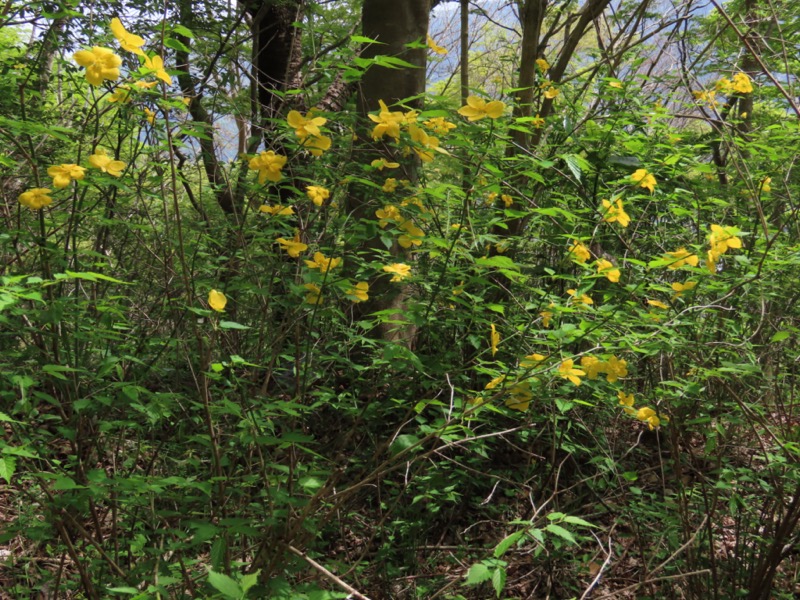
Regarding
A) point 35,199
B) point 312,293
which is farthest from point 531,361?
point 35,199

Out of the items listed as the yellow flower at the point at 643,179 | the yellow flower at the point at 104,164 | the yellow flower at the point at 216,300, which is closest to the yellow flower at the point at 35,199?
the yellow flower at the point at 104,164

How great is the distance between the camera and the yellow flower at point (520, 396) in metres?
1.52

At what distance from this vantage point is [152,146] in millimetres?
2188

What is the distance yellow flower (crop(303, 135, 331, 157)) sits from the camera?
163 centimetres

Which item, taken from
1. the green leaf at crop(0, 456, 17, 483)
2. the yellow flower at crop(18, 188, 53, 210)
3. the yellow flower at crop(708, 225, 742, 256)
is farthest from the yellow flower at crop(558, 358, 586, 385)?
the yellow flower at crop(18, 188, 53, 210)

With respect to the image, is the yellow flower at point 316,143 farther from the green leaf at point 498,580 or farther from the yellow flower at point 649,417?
the yellow flower at point 649,417

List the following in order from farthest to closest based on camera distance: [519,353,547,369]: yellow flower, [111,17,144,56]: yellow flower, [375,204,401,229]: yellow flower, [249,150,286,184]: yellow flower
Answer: [375,204,401,229]: yellow flower → [249,150,286,184]: yellow flower → [519,353,547,369]: yellow flower → [111,17,144,56]: yellow flower

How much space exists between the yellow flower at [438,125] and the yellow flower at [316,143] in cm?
29

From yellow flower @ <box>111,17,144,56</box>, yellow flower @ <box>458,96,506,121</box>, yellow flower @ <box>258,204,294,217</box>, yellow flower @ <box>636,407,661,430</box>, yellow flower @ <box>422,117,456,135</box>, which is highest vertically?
yellow flower @ <box>111,17,144,56</box>

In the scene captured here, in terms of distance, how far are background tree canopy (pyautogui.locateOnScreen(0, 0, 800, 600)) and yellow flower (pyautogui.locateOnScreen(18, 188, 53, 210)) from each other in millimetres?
32

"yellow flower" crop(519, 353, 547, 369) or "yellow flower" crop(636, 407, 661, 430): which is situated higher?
"yellow flower" crop(519, 353, 547, 369)

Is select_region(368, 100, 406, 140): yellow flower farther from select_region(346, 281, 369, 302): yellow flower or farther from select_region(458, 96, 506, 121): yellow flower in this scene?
select_region(346, 281, 369, 302): yellow flower

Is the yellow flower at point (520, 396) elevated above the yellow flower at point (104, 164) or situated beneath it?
situated beneath

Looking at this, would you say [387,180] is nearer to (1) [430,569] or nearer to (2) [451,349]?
(2) [451,349]
